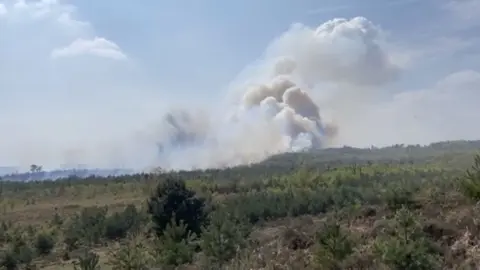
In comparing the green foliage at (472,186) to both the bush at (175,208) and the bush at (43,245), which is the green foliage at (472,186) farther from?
the bush at (43,245)

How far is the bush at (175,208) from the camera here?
3622 cm

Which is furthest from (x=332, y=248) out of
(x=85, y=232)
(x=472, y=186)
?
(x=85, y=232)

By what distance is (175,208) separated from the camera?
36906 mm

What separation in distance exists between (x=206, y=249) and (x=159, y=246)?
4.03 metres

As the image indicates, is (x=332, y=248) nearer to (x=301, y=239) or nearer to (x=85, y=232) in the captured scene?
(x=301, y=239)

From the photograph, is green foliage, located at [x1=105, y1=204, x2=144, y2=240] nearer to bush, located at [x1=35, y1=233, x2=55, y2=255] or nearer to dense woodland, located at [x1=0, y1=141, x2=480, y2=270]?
dense woodland, located at [x1=0, y1=141, x2=480, y2=270]

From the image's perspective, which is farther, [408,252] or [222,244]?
[222,244]

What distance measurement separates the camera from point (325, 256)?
48.1 feet

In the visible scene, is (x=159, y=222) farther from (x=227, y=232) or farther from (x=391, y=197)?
(x=391, y=197)

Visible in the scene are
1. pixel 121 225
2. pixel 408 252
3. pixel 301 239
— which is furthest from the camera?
pixel 121 225

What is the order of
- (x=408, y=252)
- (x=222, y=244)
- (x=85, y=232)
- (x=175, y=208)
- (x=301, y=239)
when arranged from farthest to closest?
(x=85, y=232) < (x=175, y=208) < (x=222, y=244) < (x=301, y=239) < (x=408, y=252)

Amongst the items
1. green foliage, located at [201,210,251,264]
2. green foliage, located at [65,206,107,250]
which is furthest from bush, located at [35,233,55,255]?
green foliage, located at [201,210,251,264]

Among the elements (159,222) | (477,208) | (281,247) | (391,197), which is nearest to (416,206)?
(391,197)

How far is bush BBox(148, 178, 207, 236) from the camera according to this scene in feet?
119
